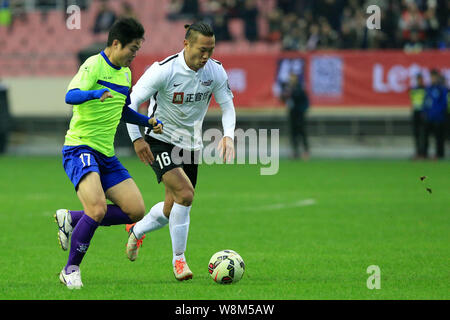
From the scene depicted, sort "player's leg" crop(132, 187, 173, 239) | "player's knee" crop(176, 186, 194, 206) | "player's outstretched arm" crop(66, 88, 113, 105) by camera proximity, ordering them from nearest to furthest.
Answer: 1. "player's outstretched arm" crop(66, 88, 113, 105)
2. "player's knee" crop(176, 186, 194, 206)
3. "player's leg" crop(132, 187, 173, 239)

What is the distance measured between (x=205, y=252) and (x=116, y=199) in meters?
2.09

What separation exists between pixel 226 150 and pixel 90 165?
1.22 meters

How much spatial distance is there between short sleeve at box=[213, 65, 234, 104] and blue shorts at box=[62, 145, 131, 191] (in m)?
1.21

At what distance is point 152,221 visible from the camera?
8305 millimetres

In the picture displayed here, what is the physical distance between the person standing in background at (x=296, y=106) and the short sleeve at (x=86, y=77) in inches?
661

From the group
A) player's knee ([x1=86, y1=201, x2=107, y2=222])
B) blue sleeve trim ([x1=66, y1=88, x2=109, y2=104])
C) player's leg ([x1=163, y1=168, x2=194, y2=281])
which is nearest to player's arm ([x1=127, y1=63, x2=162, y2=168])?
player's leg ([x1=163, y1=168, x2=194, y2=281])

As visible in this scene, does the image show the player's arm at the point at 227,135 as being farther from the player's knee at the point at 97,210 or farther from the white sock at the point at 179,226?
the player's knee at the point at 97,210

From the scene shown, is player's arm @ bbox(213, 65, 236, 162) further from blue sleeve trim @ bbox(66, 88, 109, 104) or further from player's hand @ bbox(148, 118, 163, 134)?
blue sleeve trim @ bbox(66, 88, 109, 104)

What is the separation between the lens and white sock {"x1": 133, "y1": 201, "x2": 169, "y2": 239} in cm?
825

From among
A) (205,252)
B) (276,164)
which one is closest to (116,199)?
(205,252)

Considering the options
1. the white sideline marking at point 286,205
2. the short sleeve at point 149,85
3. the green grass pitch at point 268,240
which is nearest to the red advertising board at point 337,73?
the green grass pitch at point 268,240

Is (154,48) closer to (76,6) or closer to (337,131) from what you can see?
(76,6)

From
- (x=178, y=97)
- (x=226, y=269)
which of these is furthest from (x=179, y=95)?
(x=226, y=269)

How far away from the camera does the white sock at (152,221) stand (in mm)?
8250
